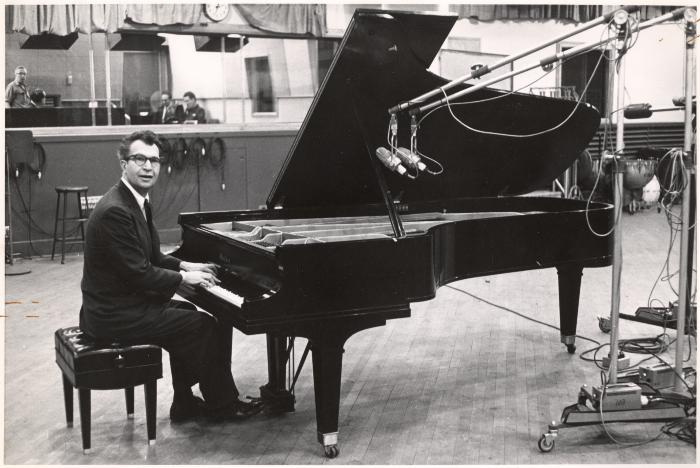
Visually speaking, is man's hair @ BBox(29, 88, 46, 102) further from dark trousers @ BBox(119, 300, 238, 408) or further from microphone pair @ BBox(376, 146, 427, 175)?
microphone pair @ BBox(376, 146, 427, 175)

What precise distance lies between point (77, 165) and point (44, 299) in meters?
2.95

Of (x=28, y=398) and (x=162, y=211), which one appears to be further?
(x=162, y=211)

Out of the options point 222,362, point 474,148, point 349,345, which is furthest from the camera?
point 349,345

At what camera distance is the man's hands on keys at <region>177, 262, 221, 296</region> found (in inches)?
133

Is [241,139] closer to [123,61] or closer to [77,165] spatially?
[77,165]

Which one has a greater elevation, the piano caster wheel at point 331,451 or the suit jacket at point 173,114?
the suit jacket at point 173,114

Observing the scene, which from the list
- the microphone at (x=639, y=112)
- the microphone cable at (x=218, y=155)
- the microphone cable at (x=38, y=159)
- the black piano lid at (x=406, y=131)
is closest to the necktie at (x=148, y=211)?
the black piano lid at (x=406, y=131)

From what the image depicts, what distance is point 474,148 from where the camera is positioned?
451 centimetres

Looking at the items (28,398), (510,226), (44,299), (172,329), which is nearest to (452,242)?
(510,226)

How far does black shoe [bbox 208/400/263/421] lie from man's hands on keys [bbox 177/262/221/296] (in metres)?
0.54

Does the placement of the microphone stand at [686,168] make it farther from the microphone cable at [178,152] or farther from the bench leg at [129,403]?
the microphone cable at [178,152]

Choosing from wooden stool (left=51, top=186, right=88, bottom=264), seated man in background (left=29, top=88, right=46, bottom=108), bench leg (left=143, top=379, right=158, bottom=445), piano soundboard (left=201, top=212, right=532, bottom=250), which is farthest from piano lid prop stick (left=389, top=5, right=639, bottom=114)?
seated man in background (left=29, top=88, right=46, bottom=108)

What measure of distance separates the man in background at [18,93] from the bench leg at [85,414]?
715 cm

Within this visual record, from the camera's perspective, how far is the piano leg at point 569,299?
15.1 ft
